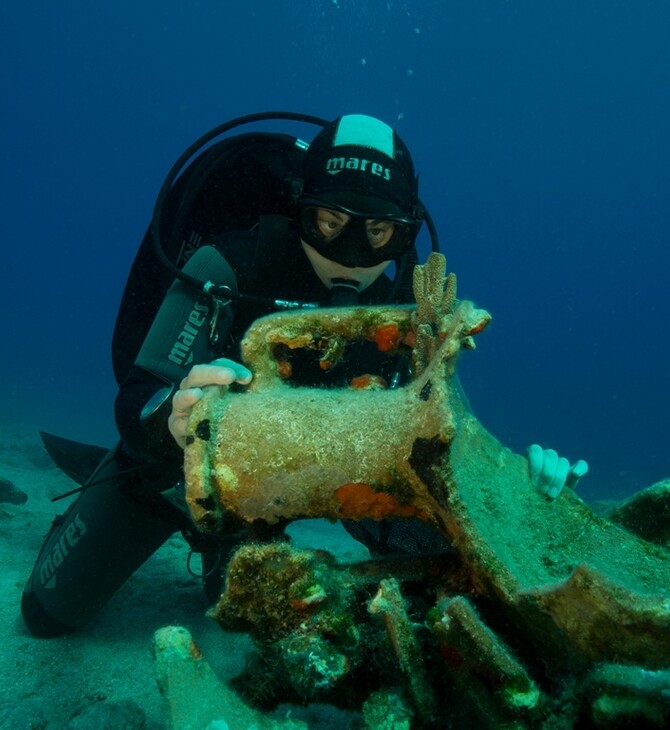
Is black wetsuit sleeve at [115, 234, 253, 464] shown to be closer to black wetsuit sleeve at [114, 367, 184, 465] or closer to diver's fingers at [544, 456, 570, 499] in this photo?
black wetsuit sleeve at [114, 367, 184, 465]

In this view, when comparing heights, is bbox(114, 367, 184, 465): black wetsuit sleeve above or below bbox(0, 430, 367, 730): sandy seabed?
above

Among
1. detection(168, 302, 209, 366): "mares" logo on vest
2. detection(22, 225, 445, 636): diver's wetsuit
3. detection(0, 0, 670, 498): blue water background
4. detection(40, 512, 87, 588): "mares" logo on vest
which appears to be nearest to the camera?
detection(168, 302, 209, 366): "mares" logo on vest

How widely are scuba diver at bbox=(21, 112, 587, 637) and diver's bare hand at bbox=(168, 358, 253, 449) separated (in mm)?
513

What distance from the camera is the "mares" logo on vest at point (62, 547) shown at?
415cm

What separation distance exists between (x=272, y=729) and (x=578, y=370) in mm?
96894

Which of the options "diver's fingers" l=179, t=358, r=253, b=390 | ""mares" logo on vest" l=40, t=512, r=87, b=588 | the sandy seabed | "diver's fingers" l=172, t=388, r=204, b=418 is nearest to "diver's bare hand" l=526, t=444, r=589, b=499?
the sandy seabed

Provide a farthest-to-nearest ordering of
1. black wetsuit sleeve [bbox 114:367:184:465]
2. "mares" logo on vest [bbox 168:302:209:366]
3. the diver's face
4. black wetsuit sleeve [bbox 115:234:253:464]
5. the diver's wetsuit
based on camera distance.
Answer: the diver's face
the diver's wetsuit
"mares" logo on vest [bbox 168:302:209:366]
black wetsuit sleeve [bbox 115:234:253:464]
black wetsuit sleeve [bbox 114:367:184:465]

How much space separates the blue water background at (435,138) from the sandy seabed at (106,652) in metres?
50.8

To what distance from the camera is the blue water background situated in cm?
7312

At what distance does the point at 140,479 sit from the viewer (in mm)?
3977

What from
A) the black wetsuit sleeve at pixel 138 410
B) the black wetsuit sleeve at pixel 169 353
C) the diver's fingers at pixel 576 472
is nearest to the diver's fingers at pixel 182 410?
the black wetsuit sleeve at pixel 138 410

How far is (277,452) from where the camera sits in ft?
5.28

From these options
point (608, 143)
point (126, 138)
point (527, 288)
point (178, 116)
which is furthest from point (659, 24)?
point (126, 138)

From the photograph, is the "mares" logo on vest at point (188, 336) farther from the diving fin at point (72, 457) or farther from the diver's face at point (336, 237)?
the diving fin at point (72, 457)
